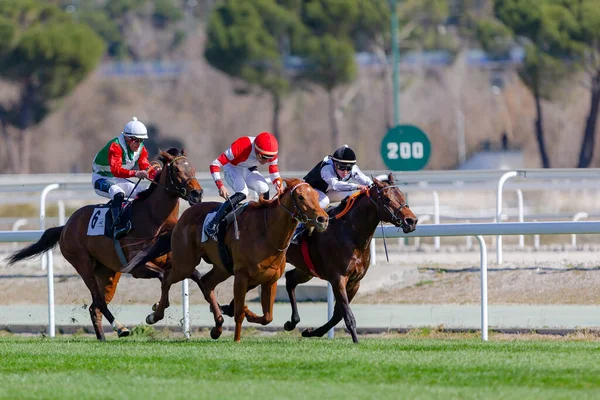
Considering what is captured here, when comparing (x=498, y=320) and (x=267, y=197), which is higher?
(x=267, y=197)

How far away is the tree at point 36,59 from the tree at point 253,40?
424 cm

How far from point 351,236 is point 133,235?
74.6 inches

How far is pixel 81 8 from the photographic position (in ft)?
242

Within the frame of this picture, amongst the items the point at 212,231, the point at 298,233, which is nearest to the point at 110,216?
the point at 212,231

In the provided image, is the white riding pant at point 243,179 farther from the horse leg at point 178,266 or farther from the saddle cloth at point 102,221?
the saddle cloth at point 102,221

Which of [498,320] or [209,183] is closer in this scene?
[498,320]

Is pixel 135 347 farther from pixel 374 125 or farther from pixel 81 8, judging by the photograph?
pixel 81 8

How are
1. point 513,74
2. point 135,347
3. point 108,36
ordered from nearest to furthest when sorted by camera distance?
point 135,347 → point 513,74 → point 108,36

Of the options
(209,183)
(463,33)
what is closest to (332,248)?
(209,183)

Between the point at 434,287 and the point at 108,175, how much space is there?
3.76 m

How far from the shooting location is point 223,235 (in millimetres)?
9375

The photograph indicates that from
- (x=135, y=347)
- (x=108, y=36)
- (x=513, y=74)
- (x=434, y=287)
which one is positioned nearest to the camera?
(x=135, y=347)

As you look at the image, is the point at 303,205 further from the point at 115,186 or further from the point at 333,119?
the point at 333,119

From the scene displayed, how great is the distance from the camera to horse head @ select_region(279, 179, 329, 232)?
8.57 meters
